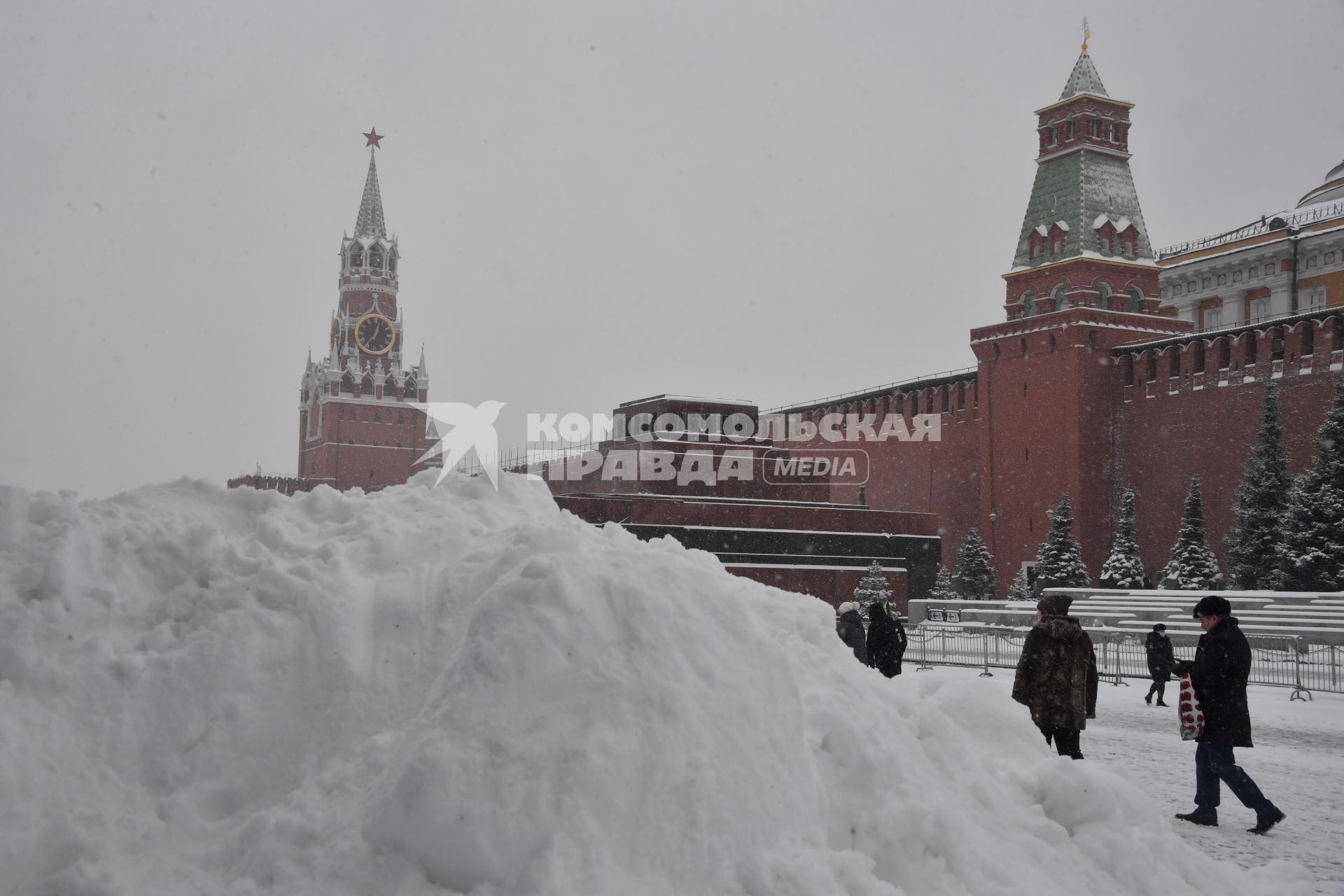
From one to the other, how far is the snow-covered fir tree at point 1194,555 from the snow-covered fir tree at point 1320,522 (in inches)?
87.2

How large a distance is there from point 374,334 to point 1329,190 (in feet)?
216

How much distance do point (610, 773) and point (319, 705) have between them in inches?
54.1

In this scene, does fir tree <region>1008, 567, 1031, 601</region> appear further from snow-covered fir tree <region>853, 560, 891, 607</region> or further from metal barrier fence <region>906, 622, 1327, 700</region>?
metal barrier fence <region>906, 622, 1327, 700</region>

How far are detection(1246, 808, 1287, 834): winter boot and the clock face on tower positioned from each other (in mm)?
84188

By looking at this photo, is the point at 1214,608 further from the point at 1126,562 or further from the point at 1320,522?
the point at 1126,562

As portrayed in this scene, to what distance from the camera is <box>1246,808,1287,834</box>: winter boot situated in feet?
21.8

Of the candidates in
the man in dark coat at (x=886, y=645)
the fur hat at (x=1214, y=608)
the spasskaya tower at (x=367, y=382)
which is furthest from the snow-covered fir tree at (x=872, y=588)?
the spasskaya tower at (x=367, y=382)

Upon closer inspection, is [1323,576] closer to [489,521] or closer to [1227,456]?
[1227,456]

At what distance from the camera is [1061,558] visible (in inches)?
1217

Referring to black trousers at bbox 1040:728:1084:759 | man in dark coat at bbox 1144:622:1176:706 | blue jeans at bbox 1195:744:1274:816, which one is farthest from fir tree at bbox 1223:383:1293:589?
black trousers at bbox 1040:728:1084:759

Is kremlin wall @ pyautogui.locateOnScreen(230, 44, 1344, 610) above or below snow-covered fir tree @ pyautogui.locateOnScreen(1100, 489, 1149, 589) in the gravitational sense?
above

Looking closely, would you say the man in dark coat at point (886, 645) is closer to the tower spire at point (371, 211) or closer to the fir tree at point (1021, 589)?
the fir tree at point (1021, 589)

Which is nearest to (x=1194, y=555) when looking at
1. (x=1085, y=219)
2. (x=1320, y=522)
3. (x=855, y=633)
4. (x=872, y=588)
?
(x=1320, y=522)

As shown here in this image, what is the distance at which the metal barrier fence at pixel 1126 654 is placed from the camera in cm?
1562
